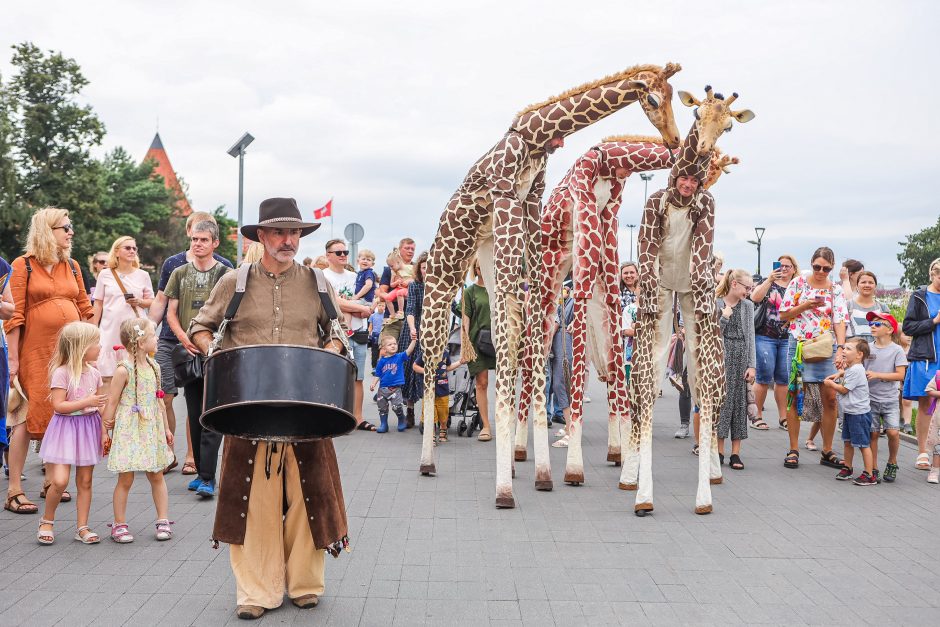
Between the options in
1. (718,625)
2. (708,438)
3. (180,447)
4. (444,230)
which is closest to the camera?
(718,625)

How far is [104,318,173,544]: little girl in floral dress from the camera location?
6.07 meters

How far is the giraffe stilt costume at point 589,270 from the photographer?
794 centimetres

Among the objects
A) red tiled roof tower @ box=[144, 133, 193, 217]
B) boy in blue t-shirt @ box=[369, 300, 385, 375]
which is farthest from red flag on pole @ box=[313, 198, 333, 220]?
red tiled roof tower @ box=[144, 133, 193, 217]

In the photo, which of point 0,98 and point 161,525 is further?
point 0,98

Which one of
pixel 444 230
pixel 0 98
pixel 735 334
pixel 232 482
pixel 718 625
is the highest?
pixel 0 98

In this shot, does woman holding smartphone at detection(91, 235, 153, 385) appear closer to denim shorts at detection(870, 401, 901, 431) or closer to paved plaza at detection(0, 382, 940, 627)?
paved plaza at detection(0, 382, 940, 627)

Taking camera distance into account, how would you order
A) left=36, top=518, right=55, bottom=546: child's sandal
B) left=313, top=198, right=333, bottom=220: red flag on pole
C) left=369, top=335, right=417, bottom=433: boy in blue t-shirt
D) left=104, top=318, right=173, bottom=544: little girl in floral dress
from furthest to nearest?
left=313, top=198, right=333, bottom=220: red flag on pole → left=369, top=335, right=417, bottom=433: boy in blue t-shirt → left=104, top=318, right=173, bottom=544: little girl in floral dress → left=36, top=518, right=55, bottom=546: child's sandal

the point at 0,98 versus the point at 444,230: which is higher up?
the point at 0,98

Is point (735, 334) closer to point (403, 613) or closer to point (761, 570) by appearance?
point (761, 570)

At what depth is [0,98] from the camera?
47344mm

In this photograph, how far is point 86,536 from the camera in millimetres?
5977

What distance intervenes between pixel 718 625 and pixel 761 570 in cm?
109

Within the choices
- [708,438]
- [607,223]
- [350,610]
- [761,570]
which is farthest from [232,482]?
[607,223]

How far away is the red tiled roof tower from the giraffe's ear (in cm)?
6753
